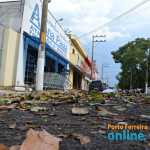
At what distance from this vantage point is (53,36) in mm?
15078

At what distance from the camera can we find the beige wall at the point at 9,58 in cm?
911

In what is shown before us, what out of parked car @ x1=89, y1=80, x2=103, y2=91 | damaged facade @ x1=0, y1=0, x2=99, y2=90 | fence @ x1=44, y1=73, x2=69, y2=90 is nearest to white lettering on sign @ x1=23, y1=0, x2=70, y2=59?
damaged facade @ x1=0, y1=0, x2=99, y2=90

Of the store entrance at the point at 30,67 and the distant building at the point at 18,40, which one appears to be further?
the store entrance at the point at 30,67

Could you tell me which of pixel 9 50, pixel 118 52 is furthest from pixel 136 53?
pixel 9 50

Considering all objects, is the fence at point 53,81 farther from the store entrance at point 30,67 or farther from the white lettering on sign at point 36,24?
the white lettering on sign at point 36,24

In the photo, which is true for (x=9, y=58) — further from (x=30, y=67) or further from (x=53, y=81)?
(x=53, y=81)

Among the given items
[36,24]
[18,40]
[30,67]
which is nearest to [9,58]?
[18,40]

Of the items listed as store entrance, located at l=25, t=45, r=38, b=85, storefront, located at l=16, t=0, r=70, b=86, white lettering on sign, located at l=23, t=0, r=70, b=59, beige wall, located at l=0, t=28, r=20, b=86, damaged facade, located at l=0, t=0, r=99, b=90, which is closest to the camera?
beige wall, located at l=0, t=28, r=20, b=86

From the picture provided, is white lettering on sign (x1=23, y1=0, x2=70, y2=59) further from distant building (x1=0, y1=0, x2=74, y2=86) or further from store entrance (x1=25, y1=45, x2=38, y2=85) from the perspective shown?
store entrance (x1=25, y1=45, x2=38, y2=85)

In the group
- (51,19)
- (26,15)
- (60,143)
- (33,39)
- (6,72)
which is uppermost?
(51,19)

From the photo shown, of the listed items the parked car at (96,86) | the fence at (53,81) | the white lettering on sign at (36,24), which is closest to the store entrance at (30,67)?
the fence at (53,81)

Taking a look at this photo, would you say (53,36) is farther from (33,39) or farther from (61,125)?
(61,125)

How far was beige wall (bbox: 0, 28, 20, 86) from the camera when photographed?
911 cm

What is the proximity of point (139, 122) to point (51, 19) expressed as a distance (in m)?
14.2
